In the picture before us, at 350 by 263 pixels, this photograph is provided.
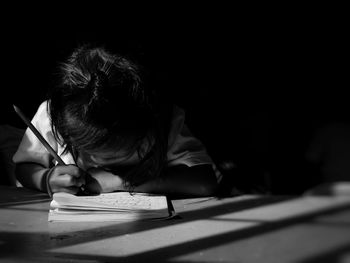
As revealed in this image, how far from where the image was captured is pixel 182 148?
4.77 ft

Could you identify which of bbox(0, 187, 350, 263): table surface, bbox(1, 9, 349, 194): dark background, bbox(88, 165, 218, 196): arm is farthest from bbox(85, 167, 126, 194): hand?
A: bbox(1, 9, 349, 194): dark background

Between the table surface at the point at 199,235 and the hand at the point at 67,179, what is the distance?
6 cm

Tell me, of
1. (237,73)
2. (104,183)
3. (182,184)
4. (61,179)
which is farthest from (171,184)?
(237,73)

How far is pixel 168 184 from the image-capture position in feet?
4.24

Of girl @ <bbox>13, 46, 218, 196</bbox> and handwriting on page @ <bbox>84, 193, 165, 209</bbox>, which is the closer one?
handwriting on page @ <bbox>84, 193, 165, 209</bbox>

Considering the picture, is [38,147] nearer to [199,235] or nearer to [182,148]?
[182,148]

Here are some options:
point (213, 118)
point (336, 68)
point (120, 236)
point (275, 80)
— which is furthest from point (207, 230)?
point (336, 68)

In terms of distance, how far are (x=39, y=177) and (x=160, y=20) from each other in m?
1.36

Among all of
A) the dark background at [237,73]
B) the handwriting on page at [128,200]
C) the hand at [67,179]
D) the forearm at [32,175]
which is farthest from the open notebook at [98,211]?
the dark background at [237,73]

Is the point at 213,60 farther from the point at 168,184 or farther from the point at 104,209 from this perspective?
the point at 104,209

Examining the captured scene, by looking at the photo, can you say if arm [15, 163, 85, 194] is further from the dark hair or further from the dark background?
the dark background

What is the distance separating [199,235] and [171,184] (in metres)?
0.42

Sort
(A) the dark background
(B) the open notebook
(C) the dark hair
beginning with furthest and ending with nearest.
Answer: (A) the dark background
(C) the dark hair
(B) the open notebook

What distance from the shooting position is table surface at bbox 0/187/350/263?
2.43ft
